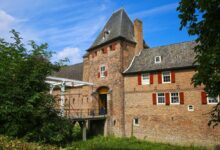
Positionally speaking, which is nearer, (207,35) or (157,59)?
(207,35)

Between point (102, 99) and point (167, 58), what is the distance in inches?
362

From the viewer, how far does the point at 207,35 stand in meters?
6.32

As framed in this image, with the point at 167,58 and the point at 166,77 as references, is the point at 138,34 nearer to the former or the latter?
the point at 167,58

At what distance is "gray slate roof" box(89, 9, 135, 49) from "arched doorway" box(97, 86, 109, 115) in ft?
18.1

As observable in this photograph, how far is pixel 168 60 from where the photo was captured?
66.5 ft

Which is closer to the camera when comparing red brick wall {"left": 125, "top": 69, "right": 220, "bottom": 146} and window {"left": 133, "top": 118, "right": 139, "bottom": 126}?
red brick wall {"left": 125, "top": 69, "right": 220, "bottom": 146}

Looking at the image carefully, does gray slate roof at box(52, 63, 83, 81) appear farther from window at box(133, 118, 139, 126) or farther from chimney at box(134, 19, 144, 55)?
window at box(133, 118, 139, 126)

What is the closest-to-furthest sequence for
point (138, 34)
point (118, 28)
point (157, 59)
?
point (157, 59)
point (118, 28)
point (138, 34)

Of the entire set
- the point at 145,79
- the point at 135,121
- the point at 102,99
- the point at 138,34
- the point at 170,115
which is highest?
the point at 138,34

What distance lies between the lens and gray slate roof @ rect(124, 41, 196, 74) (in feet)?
62.9

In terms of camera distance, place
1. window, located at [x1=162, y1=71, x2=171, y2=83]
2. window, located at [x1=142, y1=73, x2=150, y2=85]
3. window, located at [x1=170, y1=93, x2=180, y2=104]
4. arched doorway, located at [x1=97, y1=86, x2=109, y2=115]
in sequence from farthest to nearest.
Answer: arched doorway, located at [x1=97, y1=86, x2=109, y2=115], window, located at [x1=142, y1=73, x2=150, y2=85], window, located at [x1=162, y1=71, x2=171, y2=83], window, located at [x1=170, y1=93, x2=180, y2=104]

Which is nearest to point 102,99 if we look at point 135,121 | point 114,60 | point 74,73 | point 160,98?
point 114,60

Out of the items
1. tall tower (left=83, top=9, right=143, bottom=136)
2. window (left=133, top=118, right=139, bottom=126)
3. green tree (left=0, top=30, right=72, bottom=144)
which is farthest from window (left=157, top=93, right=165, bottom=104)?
green tree (left=0, top=30, right=72, bottom=144)

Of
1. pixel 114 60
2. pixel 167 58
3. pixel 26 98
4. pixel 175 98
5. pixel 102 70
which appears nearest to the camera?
pixel 26 98
